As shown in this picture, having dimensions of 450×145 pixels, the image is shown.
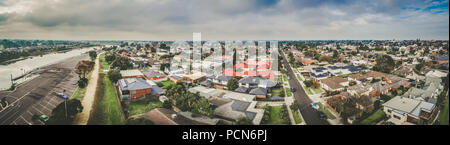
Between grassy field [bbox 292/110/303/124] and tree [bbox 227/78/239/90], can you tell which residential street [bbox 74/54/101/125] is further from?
grassy field [bbox 292/110/303/124]

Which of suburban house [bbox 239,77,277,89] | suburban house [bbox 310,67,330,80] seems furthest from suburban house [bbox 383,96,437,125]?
suburban house [bbox 310,67,330,80]

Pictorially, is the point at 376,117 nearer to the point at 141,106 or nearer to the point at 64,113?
the point at 141,106

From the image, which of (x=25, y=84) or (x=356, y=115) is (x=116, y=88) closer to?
(x=25, y=84)

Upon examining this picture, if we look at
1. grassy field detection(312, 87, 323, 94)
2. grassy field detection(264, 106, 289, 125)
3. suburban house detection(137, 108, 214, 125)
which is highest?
grassy field detection(312, 87, 323, 94)

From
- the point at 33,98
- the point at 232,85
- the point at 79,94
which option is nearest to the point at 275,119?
the point at 232,85

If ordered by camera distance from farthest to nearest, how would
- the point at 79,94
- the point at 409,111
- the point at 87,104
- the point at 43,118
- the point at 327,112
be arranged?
the point at 79,94
the point at 327,112
the point at 87,104
the point at 43,118
the point at 409,111

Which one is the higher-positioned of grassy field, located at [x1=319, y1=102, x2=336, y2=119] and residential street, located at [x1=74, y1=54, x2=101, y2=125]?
residential street, located at [x1=74, y1=54, x2=101, y2=125]

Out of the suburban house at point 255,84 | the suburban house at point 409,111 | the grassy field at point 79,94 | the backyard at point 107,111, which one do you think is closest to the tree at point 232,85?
the suburban house at point 255,84
